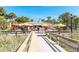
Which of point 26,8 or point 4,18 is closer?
point 26,8

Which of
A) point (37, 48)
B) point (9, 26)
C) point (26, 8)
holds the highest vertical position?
point (26, 8)

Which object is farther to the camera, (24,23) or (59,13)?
(24,23)

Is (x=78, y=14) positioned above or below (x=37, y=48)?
above

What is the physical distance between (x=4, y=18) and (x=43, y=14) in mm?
944

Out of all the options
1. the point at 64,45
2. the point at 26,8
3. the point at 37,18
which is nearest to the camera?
the point at 26,8

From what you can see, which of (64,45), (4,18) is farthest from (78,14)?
(4,18)

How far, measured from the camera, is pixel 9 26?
6742 millimetres
